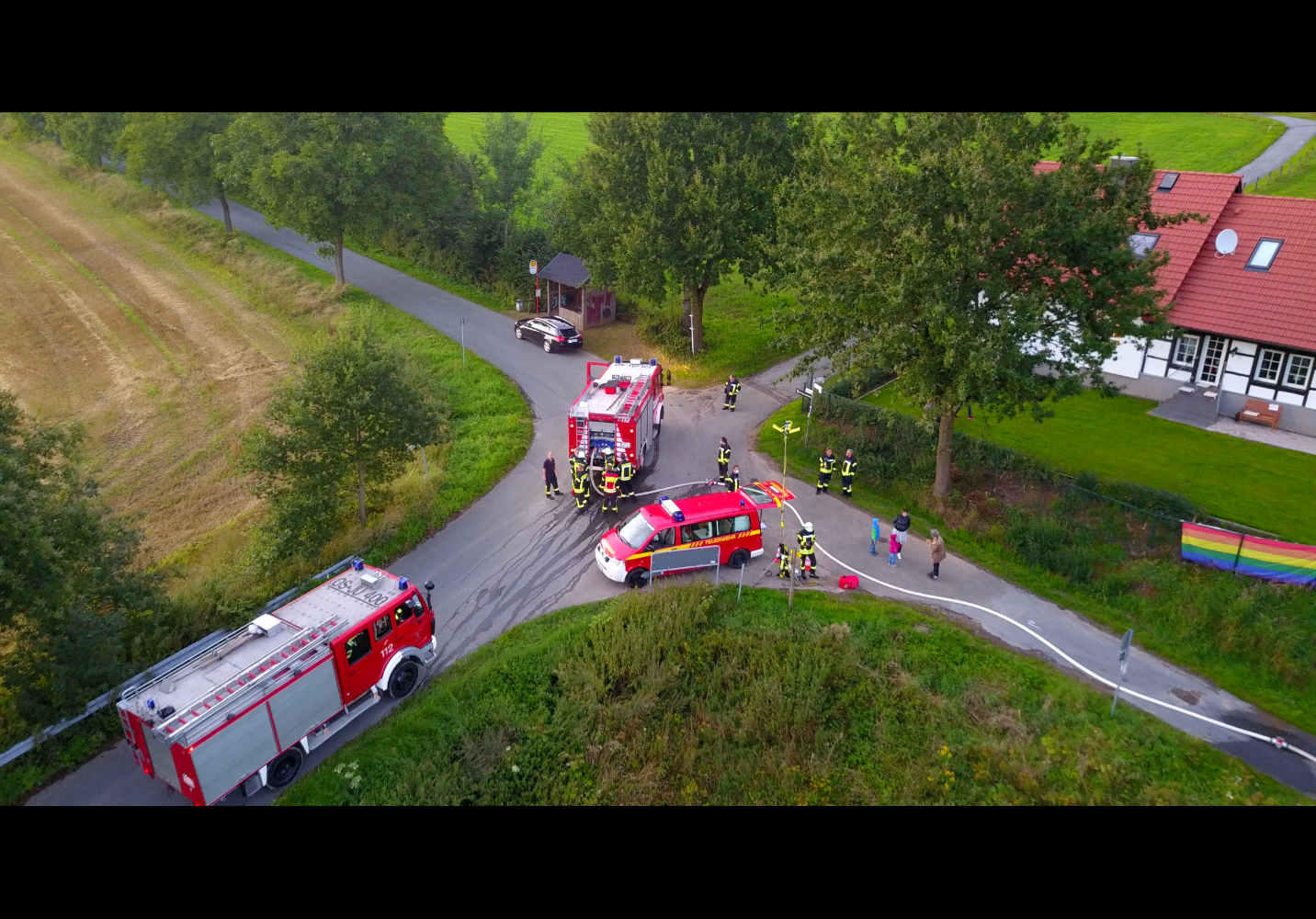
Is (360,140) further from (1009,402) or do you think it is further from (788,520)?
(1009,402)

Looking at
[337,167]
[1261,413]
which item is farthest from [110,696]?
[1261,413]

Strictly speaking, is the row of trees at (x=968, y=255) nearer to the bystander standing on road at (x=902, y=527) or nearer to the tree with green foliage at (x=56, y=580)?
the bystander standing on road at (x=902, y=527)

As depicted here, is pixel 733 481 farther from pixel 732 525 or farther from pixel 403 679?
pixel 403 679

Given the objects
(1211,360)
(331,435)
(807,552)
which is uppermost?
(1211,360)

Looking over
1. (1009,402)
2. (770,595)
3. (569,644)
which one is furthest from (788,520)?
(569,644)

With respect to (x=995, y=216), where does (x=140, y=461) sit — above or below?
below

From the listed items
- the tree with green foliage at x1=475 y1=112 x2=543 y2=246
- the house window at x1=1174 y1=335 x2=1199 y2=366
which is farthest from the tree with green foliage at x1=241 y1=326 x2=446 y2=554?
the tree with green foliage at x1=475 y1=112 x2=543 y2=246

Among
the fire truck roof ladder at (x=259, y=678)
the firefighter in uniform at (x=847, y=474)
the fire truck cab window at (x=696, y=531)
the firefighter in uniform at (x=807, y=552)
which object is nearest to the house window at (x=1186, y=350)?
the firefighter in uniform at (x=847, y=474)
